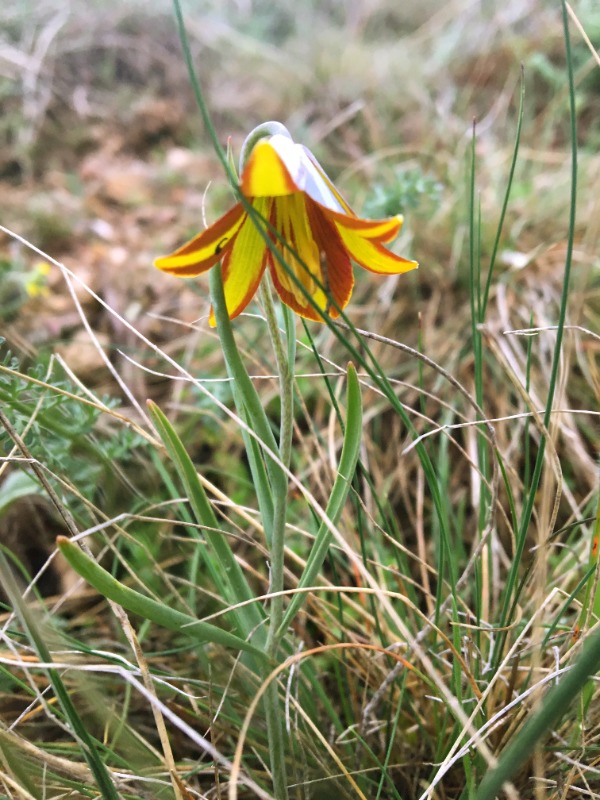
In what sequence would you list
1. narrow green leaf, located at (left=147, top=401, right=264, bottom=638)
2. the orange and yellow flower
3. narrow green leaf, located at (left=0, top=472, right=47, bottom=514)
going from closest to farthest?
the orange and yellow flower
narrow green leaf, located at (left=147, top=401, right=264, bottom=638)
narrow green leaf, located at (left=0, top=472, right=47, bottom=514)

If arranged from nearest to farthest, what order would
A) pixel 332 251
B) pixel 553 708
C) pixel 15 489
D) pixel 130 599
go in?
pixel 553 708
pixel 130 599
pixel 332 251
pixel 15 489

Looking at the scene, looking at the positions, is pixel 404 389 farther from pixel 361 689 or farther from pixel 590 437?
pixel 361 689

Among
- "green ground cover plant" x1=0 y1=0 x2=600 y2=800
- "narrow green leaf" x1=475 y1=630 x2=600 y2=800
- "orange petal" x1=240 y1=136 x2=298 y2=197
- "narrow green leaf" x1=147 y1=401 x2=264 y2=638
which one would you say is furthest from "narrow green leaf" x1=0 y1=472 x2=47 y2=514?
"narrow green leaf" x1=475 y1=630 x2=600 y2=800

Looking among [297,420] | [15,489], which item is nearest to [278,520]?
[15,489]

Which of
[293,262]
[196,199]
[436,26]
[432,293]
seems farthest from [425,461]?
[436,26]

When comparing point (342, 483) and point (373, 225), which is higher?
point (373, 225)

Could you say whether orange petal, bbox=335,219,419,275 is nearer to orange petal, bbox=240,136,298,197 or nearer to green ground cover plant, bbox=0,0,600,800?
green ground cover plant, bbox=0,0,600,800

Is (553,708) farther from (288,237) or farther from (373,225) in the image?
(288,237)
